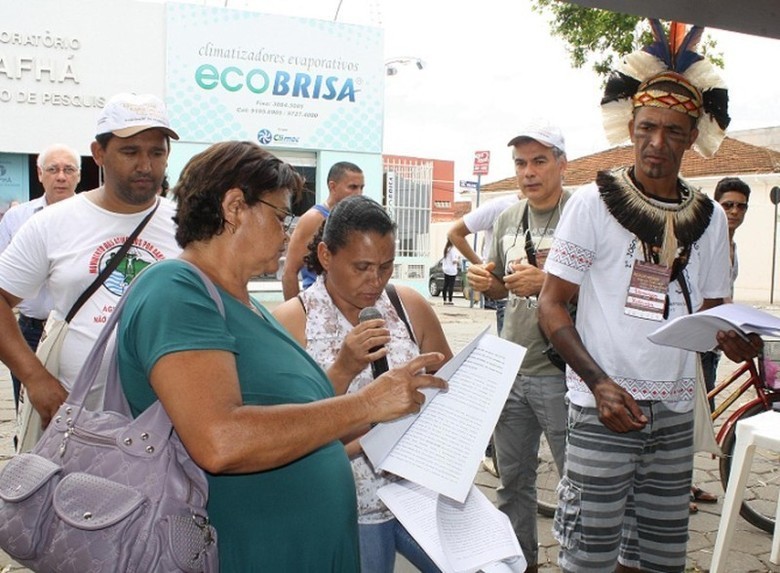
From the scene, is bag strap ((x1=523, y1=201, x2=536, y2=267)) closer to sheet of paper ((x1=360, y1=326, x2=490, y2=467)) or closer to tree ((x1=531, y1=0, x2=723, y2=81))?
sheet of paper ((x1=360, y1=326, x2=490, y2=467))

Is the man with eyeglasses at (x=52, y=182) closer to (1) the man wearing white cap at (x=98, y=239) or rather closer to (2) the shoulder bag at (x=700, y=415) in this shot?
(1) the man wearing white cap at (x=98, y=239)

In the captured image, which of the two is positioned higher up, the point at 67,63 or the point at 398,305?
the point at 67,63

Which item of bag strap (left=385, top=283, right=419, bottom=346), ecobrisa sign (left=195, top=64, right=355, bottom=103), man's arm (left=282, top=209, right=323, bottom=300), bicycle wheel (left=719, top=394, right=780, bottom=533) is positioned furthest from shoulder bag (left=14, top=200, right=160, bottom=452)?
ecobrisa sign (left=195, top=64, right=355, bottom=103)

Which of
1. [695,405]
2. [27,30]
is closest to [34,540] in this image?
[695,405]

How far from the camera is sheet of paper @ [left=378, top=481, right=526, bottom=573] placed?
1813 millimetres

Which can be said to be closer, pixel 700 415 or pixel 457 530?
pixel 457 530

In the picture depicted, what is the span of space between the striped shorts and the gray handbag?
4.54ft

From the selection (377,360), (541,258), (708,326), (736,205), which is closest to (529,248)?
(541,258)

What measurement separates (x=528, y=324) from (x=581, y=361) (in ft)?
3.82

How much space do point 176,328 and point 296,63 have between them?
14281 millimetres

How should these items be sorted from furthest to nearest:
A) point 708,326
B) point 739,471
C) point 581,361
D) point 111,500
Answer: point 739,471, point 581,361, point 708,326, point 111,500

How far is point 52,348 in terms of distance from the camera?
294 cm

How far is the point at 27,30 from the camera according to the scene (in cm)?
1272

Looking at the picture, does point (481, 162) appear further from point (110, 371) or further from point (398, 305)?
point (110, 371)
